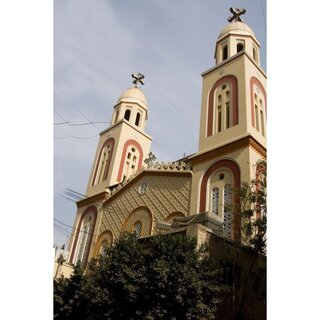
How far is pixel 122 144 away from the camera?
69.9 ft

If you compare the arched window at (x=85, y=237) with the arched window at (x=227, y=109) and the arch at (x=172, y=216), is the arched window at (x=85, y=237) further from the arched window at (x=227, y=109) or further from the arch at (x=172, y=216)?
the arched window at (x=227, y=109)

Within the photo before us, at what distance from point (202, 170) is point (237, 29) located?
8294 millimetres

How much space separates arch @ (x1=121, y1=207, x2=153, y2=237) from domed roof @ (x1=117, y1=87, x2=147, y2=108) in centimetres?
919

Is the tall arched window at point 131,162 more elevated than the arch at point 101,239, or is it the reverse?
the tall arched window at point 131,162

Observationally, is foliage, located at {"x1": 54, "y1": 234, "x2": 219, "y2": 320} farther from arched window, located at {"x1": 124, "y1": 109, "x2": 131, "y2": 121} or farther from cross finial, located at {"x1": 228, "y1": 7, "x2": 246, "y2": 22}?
arched window, located at {"x1": 124, "y1": 109, "x2": 131, "y2": 121}

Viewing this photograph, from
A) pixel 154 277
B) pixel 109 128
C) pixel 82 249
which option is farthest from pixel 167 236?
pixel 109 128

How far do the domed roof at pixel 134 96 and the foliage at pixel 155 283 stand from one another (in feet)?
51.0

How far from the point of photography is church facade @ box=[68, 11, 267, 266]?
1285 cm

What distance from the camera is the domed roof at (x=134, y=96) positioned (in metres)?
23.7

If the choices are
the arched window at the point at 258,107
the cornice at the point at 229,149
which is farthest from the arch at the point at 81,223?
the arched window at the point at 258,107

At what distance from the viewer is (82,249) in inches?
751

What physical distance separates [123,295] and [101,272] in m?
1.15

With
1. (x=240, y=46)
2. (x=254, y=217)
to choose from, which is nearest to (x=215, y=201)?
(x=254, y=217)
